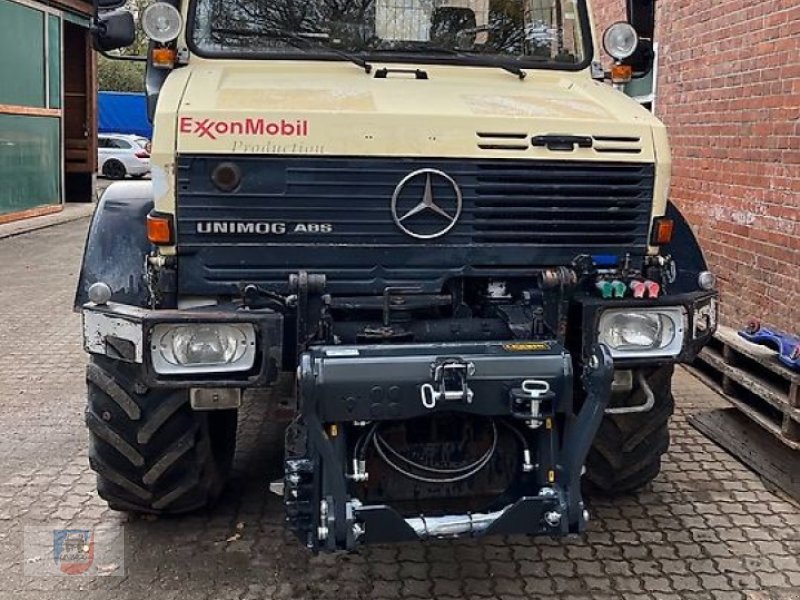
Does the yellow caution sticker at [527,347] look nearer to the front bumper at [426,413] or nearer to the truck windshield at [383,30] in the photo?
the front bumper at [426,413]

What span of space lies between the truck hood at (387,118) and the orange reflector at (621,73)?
651 millimetres

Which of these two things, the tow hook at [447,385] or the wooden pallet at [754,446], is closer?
the tow hook at [447,385]

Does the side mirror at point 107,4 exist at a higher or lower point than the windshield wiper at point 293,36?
higher

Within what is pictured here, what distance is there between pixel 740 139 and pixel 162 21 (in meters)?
4.35

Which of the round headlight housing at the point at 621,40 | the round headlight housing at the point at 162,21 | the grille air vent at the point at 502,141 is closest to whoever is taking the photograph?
the grille air vent at the point at 502,141

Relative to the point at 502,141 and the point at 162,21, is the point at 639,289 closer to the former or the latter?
the point at 502,141

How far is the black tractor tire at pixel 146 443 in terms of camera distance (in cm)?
356

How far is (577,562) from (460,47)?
2303 mm

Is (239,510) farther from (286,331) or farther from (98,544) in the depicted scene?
(286,331)

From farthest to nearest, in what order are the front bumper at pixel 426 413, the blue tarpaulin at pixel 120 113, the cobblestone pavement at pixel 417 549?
the blue tarpaulin at pixel 120 113
the cobblestone pavement at pixel 417 549
the front bumper at pixel 426 413

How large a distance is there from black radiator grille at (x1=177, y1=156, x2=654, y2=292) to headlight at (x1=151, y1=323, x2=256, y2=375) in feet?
0.78

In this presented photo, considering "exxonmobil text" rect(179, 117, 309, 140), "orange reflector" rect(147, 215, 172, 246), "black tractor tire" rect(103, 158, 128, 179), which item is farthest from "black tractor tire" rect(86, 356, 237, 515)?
"black tractor tire" rect(103, 158, 128, 179)

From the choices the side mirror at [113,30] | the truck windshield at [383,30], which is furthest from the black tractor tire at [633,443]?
the side mirror at [113,30]

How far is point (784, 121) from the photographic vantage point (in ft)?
19.5
